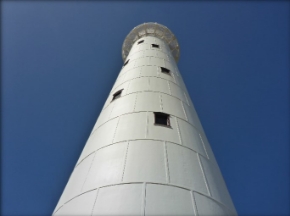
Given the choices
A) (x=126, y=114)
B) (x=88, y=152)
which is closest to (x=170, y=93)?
(x=126, y=114)

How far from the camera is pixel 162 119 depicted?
22.5ft

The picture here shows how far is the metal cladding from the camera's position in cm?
436

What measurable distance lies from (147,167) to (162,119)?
6.77ft

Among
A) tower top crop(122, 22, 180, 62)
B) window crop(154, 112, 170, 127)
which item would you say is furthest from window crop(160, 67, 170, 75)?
tower top crop(122, 22, 180, 62)

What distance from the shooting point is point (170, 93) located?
841cm

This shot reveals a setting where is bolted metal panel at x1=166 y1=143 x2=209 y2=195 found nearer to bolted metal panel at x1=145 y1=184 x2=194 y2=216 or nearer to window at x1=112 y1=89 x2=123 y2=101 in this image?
bolted metal panel at x1=145 y1=184 x2=194 y2=216

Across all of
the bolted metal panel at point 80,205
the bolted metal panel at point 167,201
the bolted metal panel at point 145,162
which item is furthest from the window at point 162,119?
the bolted metal panel at point 80,205

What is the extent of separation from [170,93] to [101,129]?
2.56m

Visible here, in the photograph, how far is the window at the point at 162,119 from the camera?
6.62 m

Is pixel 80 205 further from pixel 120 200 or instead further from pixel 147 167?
pixel 147 167

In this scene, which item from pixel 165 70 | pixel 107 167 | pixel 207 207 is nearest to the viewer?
pixel 207 207

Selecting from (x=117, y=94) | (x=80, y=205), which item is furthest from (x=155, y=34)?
(x=80, y=205)

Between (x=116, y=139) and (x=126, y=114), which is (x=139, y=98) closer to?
(x=126, y=114)

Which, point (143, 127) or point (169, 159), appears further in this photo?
point (143, 127)
